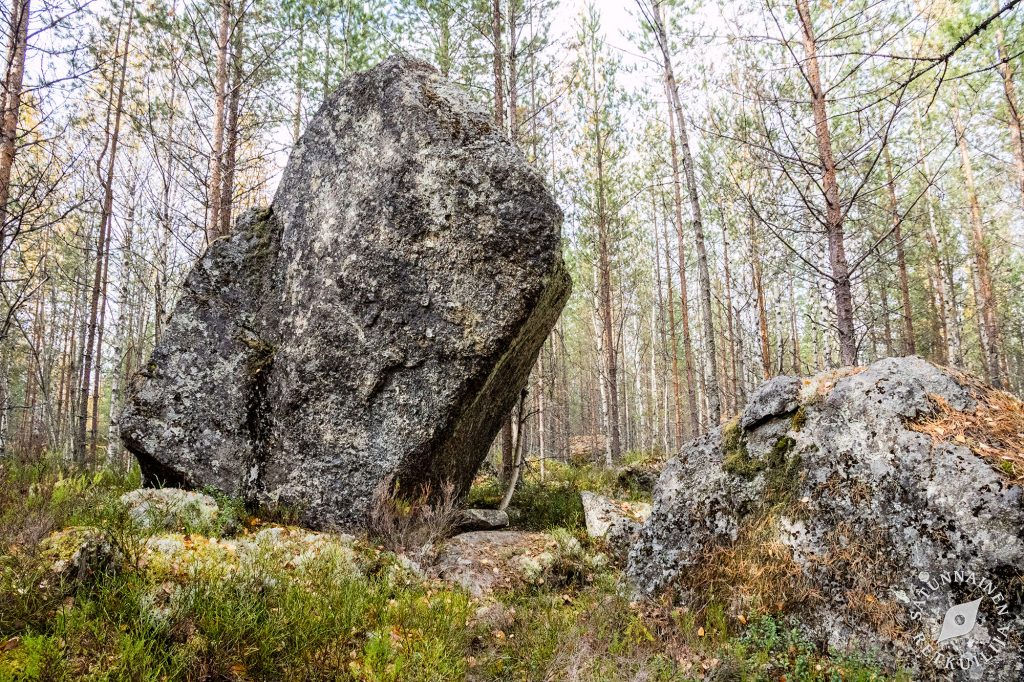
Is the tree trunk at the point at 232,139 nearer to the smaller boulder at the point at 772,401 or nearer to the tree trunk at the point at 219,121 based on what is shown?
the tree trunk at the point at 219,121

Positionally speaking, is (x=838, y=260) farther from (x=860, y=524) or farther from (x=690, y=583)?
(x=690, y=583)

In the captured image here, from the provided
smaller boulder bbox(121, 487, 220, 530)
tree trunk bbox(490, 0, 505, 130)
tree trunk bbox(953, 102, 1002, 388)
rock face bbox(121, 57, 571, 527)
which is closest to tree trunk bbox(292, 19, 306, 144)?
tree trunk bbox(490, 0, 505, 130)

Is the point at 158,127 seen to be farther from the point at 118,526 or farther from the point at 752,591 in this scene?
the point at 752,591

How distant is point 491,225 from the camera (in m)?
5.82

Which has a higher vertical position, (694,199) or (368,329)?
(694,199)

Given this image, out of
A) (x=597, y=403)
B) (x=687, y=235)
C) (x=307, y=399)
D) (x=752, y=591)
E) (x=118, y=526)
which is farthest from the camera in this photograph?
(x=597, y=403)

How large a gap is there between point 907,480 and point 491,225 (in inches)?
169

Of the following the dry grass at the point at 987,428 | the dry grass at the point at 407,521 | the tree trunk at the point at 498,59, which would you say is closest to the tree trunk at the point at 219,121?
the tree trunk at the point at 498,59

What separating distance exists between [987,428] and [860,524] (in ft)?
3.22

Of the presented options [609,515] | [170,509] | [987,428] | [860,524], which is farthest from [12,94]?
[987,428]

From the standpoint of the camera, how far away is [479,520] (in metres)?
6.48

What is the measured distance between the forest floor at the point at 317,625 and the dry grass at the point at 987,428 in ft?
4.61

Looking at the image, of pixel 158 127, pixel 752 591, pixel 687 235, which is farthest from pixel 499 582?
pixel 687 235

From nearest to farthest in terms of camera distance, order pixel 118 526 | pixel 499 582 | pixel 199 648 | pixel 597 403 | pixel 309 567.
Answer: pixel 199 648 → pixel 309 567 → pixel 118 526 → pixel 499 582 → pixel 597 403
